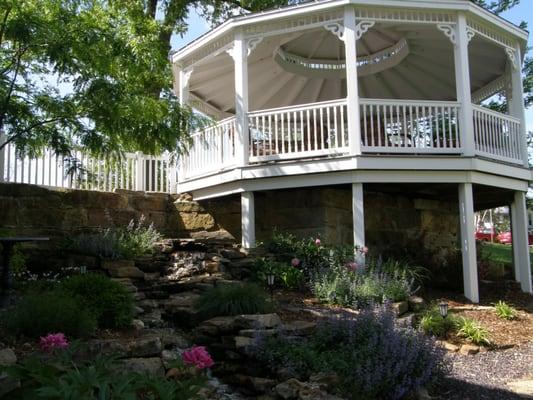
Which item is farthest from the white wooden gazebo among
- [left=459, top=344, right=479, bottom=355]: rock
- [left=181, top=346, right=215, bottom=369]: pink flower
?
[left=181, top=346, right=215, bottom=369]: pink flower

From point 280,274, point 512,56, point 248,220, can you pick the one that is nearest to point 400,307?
point 280,274

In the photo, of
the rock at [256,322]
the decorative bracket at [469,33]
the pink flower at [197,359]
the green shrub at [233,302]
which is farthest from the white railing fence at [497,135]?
the pink flower at [197,359]

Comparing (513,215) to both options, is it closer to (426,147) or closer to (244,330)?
(426,147)

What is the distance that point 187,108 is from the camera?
700 centimetres

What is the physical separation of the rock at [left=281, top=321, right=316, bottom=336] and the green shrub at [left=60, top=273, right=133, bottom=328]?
1546 millimetres

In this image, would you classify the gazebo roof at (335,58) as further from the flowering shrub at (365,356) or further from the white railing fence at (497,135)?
the flowering shrub at (365,356)

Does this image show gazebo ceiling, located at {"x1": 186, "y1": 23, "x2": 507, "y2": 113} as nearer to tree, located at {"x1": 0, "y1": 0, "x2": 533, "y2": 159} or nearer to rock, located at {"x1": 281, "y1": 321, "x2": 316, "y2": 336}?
tree, located at {"x1": 0, "y1": 0, "x2": 533, "y2": 159}

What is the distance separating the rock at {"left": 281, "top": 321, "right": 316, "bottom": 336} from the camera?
5.41 m

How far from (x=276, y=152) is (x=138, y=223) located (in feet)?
8.80

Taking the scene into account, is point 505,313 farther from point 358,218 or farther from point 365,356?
point 365,356

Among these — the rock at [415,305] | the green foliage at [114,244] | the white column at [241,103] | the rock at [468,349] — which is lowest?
the rock at [468,349]

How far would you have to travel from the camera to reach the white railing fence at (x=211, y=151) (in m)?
9.57

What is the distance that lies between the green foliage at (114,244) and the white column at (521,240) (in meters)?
6.56

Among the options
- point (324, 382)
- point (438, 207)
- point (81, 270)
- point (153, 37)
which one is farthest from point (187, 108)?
point (438, 207)
